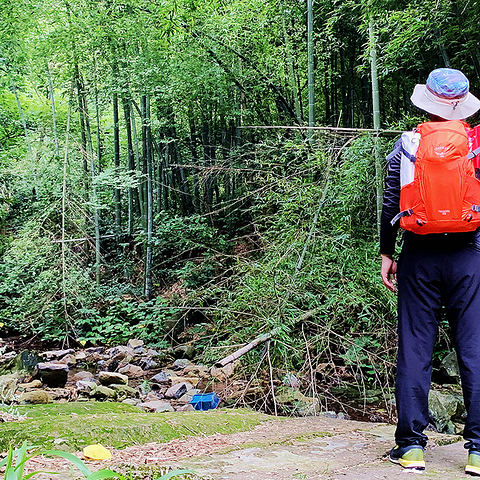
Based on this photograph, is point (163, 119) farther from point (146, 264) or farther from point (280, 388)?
point (280, 388)

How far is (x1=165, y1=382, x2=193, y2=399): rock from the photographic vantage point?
4.68 metres

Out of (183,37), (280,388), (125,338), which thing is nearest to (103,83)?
(183,37)

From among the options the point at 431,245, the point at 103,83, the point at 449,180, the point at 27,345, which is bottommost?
the point at 27,345

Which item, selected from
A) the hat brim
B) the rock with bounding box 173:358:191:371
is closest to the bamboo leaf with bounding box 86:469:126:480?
the hat brim

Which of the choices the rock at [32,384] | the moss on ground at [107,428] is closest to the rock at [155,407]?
the moss on ground at [107,428]

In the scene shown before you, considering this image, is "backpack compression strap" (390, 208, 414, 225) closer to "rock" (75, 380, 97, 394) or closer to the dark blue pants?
the dark blue pants

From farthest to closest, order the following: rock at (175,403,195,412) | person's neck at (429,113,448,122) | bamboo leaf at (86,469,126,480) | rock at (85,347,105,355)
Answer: rock at (85,347,105,355), rock at (175,403,195,412), person's neck at (429,113,448,122), bamboo leaf at (86,469,126,480)

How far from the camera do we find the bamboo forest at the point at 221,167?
12.8ft

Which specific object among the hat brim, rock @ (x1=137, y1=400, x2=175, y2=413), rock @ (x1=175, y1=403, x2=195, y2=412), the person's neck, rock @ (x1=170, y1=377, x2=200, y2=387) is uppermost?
the hat brim

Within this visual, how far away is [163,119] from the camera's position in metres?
8.77

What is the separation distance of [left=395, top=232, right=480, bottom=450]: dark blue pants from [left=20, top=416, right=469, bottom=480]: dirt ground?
154 mm

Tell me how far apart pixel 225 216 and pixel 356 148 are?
554 cm

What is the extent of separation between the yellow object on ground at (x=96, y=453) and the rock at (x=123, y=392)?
3.08 metres

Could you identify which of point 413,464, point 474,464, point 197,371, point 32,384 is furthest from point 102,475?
point 197,371
